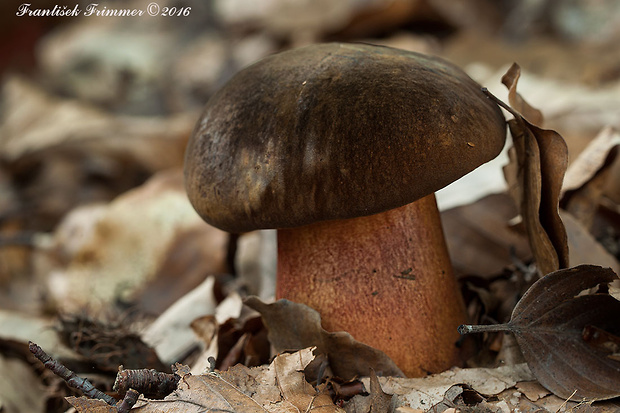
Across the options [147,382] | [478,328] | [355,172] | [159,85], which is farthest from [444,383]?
[159,85]

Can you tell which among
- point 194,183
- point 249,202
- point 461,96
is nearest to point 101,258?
point 194,183

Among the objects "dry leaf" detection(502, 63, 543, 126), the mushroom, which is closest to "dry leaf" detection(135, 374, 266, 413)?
the mushroom

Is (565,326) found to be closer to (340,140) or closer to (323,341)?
(323,341)

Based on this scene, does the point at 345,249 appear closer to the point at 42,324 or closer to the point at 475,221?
the point at 475,221

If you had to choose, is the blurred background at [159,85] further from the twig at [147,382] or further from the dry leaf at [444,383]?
the twig at [147,382]

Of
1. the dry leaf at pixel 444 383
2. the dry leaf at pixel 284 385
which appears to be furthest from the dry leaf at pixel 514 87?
the dry leaf at pixel 284 385

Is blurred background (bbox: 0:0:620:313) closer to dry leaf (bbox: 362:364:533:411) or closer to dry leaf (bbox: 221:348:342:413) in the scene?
dry leaf (bbox: 362:364:533:411)
